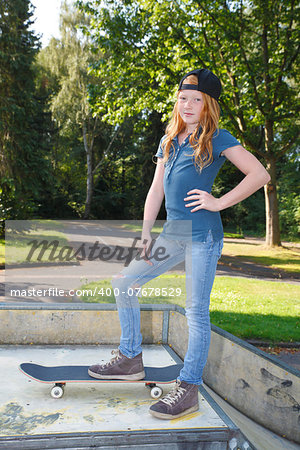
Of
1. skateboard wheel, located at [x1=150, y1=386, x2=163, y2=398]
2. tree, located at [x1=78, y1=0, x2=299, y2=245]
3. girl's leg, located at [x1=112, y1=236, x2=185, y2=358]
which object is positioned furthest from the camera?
tree, located at [x1=78, y1=0, x2=299, y2=245]

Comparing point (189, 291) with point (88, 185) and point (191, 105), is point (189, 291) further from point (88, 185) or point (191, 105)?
point (88, 185)

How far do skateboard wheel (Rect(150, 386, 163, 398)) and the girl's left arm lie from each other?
1316 mm

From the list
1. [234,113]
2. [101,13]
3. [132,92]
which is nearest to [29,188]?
[132,92]

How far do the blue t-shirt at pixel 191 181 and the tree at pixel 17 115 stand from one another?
12.6 meters

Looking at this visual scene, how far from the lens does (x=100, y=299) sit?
744cm

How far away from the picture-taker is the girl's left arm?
2.31 meters

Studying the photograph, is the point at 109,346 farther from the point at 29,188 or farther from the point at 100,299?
the point at 29,188

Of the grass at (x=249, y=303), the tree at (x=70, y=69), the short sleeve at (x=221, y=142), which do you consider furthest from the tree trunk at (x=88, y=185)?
the short sleeve at (x=221, y=142)

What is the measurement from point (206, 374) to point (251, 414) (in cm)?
61

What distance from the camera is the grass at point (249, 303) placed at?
569 centimetres

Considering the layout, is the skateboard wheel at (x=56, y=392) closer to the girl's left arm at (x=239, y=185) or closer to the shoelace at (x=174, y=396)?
the shoelace at (x=174, y=396)

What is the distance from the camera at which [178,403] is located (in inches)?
94.7

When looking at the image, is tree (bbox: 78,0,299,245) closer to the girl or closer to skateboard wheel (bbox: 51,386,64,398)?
the girl

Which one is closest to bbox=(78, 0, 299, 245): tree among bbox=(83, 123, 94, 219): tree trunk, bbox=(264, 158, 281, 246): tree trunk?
bbox=(264, 158, 281, 246): tree trunk
